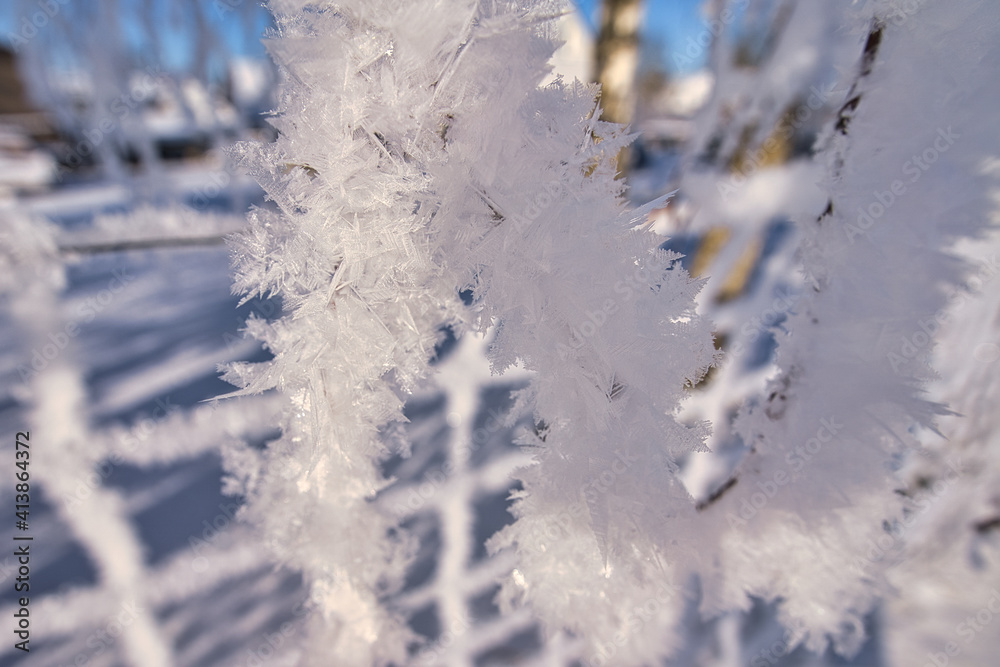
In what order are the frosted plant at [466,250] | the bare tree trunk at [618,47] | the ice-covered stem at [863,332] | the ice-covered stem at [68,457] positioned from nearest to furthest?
1. the frosted plant at [466,250]
2. the ice-covered stem at [863,332]
3. the ice-covered stem at [68,457]
4. the bare tree trunk at [618,47]

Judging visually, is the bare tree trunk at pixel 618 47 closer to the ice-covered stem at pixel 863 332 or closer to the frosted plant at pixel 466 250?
the ice-covered stem at pixel 863 332

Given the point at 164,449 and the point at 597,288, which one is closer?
the point at 597,288

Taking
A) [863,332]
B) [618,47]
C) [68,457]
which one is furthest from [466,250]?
[68,457]

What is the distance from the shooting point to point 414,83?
0.41 meters

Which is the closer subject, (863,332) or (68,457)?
(863,332)

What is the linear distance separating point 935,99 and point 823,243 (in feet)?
0.68

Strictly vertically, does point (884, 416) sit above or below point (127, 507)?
below

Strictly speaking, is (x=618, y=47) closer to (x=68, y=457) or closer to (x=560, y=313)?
(x=560, y=313)

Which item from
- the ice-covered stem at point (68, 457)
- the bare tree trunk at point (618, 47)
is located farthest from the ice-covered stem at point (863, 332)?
the ice-covered stem at point (68, 457)

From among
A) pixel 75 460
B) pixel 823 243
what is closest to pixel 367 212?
pixel 823 243

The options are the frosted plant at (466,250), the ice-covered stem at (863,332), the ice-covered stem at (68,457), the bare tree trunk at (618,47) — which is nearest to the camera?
the frosted plant at (466,250)

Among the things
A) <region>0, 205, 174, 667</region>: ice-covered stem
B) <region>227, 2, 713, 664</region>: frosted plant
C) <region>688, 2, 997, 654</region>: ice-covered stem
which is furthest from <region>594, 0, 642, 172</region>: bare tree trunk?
<region>0, 205, 174, 667</region>: ice-covered stem

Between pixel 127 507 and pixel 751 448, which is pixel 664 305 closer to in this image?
pixel 751 448

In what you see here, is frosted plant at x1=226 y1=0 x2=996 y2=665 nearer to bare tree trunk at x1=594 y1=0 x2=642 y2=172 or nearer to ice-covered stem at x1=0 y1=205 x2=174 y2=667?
ice-covered stem at x1=0 y1=205 x2=174 y2=667
